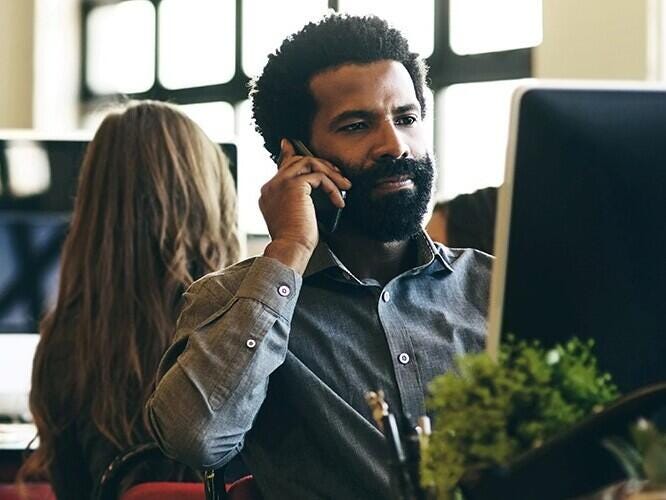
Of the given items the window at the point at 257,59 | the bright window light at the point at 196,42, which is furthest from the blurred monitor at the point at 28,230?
the bright window light at the point at 196,42

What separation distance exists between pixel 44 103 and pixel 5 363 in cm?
299

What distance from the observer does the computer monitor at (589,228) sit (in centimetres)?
102

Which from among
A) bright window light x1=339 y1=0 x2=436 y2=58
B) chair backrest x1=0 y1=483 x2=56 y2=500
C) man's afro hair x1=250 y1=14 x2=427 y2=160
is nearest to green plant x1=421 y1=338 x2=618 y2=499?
man's afro hair x1=250 y1=14 x2=427 y2=160

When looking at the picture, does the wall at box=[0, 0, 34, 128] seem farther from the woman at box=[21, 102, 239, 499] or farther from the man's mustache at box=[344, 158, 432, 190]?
the man's mustache at box=[344, 158, 432, 190]

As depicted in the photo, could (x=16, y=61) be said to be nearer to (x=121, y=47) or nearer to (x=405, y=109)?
(x=121, y=47)

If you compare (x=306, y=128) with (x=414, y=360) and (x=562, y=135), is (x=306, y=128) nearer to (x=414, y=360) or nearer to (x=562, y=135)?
(x=414, y=360)

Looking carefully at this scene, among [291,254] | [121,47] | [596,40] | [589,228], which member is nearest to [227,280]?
[291,254]

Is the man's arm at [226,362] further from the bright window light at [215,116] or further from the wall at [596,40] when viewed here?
the bright window light at [215,116]

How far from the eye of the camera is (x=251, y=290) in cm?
168

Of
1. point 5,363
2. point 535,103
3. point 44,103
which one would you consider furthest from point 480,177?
point 535,103

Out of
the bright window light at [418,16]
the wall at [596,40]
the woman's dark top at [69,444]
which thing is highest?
the bright window light at [418,16]

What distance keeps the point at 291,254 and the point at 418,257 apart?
0.21 m

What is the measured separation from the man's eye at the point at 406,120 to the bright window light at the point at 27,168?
59.7 inches

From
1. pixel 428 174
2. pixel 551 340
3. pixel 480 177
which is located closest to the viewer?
pixel 551 340
